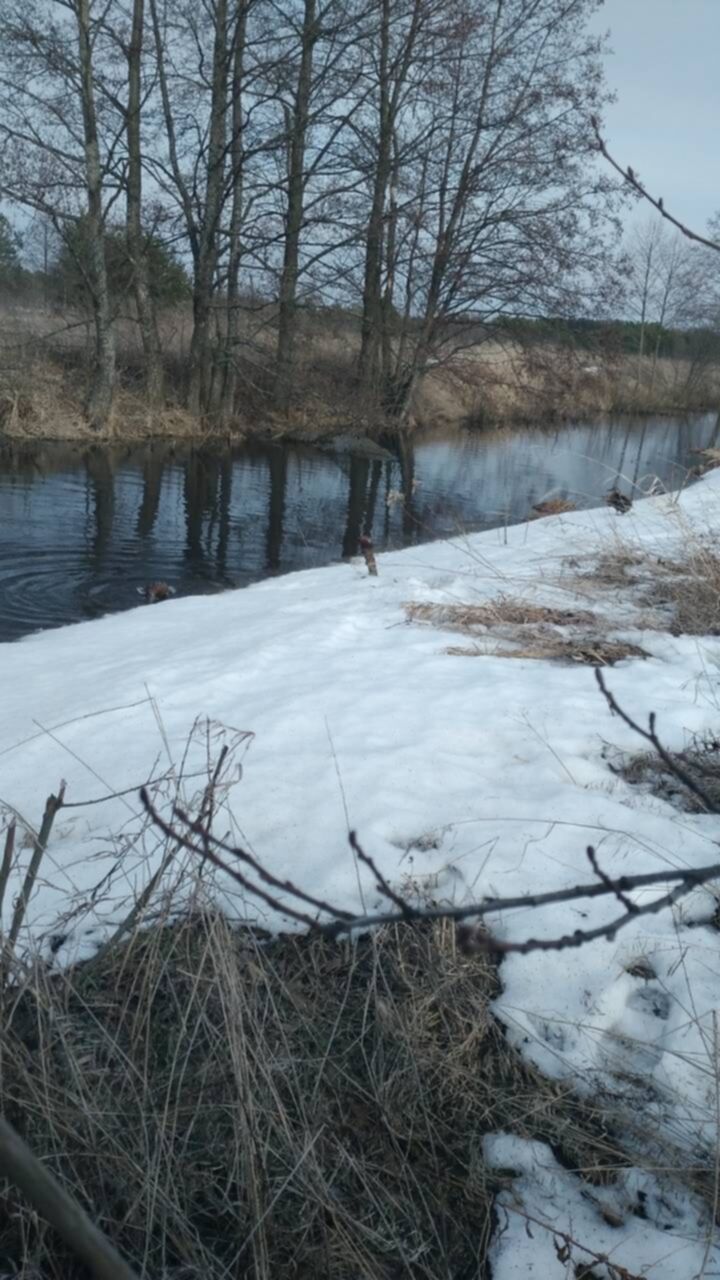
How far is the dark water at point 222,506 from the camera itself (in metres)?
7.82

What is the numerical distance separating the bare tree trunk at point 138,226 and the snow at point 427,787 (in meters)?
13.4

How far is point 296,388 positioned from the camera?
1956 centimetres

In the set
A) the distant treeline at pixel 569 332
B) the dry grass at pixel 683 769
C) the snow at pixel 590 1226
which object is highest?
the distant treeline at pixel 569 332

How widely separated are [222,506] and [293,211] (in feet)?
31.0

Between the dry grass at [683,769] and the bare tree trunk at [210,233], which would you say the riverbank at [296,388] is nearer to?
the bare tree trunk at [210,233]

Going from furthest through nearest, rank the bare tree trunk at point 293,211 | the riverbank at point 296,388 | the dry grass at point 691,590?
the bare tree trunk at point 293,211 → the riverbank at point 296,388 → the dry grass at point 691,590

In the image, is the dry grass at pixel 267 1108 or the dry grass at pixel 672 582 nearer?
the dry grass at pixel 267 1108

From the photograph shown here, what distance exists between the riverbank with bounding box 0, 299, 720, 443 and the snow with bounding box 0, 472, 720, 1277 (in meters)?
11.2

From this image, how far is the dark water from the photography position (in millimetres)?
7824

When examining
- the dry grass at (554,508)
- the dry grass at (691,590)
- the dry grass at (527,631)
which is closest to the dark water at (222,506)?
the dry grass at (554,508)

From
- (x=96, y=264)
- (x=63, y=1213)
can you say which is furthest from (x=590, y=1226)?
(x=96, y=264)

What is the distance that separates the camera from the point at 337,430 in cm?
1905

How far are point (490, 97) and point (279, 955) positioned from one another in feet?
65.9

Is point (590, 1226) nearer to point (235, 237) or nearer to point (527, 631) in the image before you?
point (527, 631)
